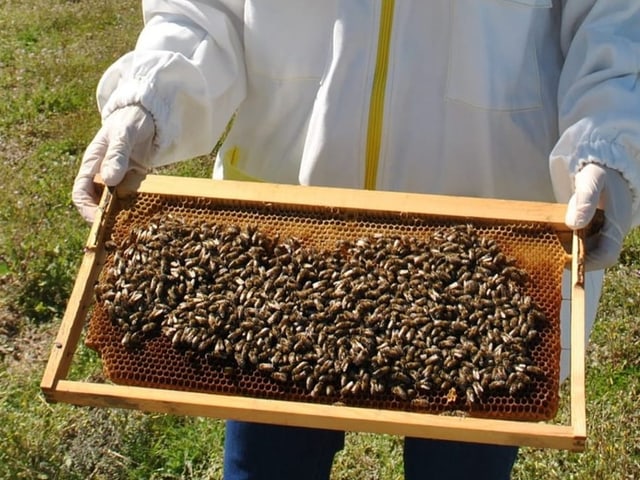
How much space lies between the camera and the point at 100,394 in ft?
9.43

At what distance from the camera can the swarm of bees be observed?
2922 mm

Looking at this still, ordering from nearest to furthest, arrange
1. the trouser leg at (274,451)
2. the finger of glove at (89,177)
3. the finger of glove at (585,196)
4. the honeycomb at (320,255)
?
the honeycomb at (320,255) → the finger of glove at (585,196) → the finger of glove at (89,177) → the trouser leg at (274,451)

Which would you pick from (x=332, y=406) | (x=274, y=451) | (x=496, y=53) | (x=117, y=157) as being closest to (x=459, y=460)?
(x=274, y=451)

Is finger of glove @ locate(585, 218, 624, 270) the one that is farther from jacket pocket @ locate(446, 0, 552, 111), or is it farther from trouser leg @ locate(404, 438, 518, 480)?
trouser leg @ locate(404, 438, 518, 480)

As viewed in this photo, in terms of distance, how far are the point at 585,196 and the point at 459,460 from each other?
1199 millimetres

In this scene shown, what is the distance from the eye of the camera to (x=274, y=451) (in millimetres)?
3541

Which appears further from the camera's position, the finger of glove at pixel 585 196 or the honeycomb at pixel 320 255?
the finger of glove at pixel 585 196

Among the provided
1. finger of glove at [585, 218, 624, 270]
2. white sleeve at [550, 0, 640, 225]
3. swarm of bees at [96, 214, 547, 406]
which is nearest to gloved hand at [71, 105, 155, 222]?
swarm of bees at [96, 214, 547, 406]

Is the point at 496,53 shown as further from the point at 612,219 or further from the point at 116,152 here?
the point at 116,152

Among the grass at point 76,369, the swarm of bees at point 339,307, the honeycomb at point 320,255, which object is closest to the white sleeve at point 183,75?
the honeycomb at point 320,255

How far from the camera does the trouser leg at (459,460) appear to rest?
346 centimetres

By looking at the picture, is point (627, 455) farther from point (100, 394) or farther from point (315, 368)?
point (100, 394)

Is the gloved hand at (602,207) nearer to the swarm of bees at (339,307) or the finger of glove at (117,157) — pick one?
the swarm of bees at (339,307)

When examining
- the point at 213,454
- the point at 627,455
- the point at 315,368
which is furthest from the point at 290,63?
the point at 627,455
